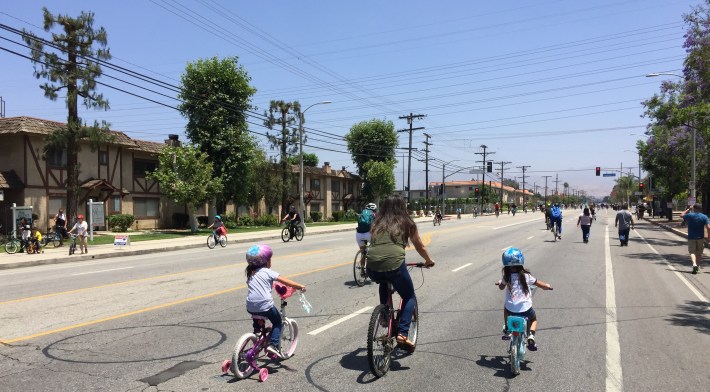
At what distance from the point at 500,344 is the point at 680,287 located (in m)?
6.90

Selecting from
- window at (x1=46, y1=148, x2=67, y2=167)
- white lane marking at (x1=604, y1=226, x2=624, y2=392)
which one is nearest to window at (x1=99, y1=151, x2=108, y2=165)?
window at (x1=46, y1=148, x2=67, y2=167)

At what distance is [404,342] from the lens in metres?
5.27

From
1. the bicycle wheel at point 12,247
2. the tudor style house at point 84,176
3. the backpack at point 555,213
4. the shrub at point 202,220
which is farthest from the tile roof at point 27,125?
the backpack at point 555,213

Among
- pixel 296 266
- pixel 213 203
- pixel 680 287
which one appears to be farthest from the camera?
pixel 213 203

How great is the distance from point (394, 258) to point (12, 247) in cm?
2128

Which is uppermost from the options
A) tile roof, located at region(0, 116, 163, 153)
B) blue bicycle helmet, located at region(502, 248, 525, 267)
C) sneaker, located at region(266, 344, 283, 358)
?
tile roof, located at region(0, 116, 163, 153)

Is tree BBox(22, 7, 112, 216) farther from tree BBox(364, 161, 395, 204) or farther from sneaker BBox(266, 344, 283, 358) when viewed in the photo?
tree BBox(364, 161, 395, 204)

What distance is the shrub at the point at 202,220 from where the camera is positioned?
4134 cm

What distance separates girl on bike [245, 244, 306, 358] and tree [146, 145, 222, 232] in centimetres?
2877

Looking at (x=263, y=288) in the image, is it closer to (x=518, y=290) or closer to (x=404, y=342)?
(x=404, y=342)

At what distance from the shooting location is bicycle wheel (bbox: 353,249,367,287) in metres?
10.7

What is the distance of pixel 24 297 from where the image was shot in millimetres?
9719

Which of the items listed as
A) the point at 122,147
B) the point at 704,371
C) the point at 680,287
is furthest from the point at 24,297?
the point at 122,147

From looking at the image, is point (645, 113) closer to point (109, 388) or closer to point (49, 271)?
point (49, 271)
